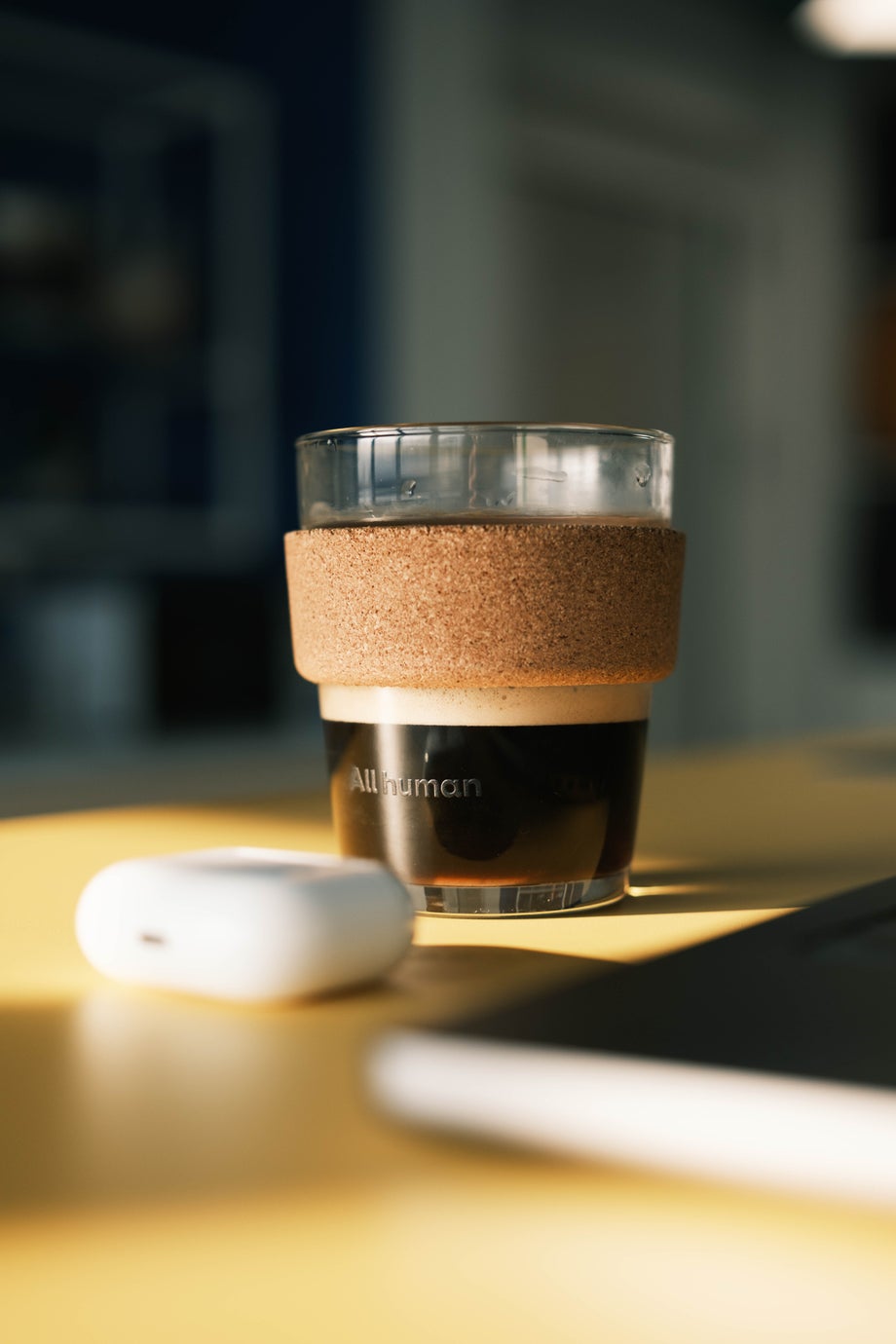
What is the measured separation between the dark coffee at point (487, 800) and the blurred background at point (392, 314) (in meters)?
1.84

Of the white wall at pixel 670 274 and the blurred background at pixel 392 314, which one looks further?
the white wall at pixel 670 274

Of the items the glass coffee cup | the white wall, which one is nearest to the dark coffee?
the glass coffee cup

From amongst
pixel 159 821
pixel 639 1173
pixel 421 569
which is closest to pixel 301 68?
pixel 159 821

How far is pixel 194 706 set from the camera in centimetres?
349

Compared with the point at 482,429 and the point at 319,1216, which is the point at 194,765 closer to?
the point at 482,429

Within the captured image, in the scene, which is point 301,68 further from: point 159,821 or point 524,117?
point 159,821

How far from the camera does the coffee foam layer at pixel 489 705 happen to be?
0.56m

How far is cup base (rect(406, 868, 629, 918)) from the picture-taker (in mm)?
568

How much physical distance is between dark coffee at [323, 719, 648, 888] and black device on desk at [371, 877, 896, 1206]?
0.60 feet

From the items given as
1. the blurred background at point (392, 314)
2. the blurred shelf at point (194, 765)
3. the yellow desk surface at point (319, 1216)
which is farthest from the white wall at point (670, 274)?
the yellow desk surface at point (319, 1216)

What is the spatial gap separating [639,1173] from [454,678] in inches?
11.2

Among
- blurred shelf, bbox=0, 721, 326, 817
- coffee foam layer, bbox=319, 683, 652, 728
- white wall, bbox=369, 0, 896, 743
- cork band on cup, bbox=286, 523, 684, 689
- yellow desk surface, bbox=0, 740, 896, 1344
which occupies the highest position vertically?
white wall, bbox=369, 0, 896, 743

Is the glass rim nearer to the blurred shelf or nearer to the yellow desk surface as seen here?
the yellow desk surface

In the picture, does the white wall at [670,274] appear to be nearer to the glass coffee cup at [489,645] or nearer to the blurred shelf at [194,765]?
the blurred shelf at [194,765]
